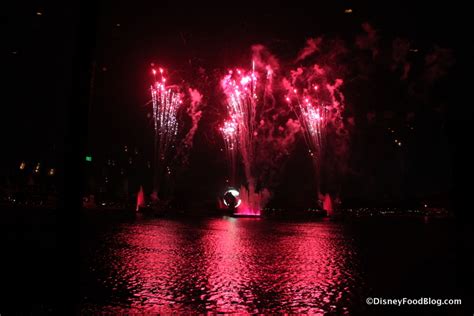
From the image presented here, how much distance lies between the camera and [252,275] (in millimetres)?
7449

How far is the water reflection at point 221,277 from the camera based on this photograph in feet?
17.9

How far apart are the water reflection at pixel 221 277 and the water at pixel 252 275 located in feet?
0.04

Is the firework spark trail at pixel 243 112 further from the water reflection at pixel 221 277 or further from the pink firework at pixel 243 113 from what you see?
the water reflection at pixel 221 277

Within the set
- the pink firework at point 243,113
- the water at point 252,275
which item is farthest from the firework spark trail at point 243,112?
the water at point 252,275

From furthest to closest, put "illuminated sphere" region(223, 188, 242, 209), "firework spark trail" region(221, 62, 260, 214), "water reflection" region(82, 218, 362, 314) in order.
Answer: "illuminated sphere" region(223, 188, 242, 209)
"firework spark trail" region(221, 62, 260, 214)
"water reflection" region(82, 218, 362, 314)

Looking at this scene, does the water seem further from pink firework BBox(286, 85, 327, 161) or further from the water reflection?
pink firework BBox(286, 85, 327, 161)

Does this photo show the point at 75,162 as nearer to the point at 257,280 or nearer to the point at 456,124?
the point at 257,280

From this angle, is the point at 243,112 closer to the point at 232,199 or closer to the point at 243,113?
the point at 243,113

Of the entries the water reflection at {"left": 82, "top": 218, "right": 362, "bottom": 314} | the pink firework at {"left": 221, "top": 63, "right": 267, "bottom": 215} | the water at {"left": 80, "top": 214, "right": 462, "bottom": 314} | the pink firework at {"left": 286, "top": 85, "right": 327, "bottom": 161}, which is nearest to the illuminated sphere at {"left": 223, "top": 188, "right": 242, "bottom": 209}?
the pink firework at {"left": 221, "top": 63, "right": 267, "bottom": 215}

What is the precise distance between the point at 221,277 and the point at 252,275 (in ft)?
1.84

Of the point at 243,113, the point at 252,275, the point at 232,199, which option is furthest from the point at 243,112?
the point at 252,275

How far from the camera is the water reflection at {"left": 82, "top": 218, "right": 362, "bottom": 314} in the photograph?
17.9 feet

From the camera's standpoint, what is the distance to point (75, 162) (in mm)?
3332

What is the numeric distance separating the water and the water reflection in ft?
0.04
